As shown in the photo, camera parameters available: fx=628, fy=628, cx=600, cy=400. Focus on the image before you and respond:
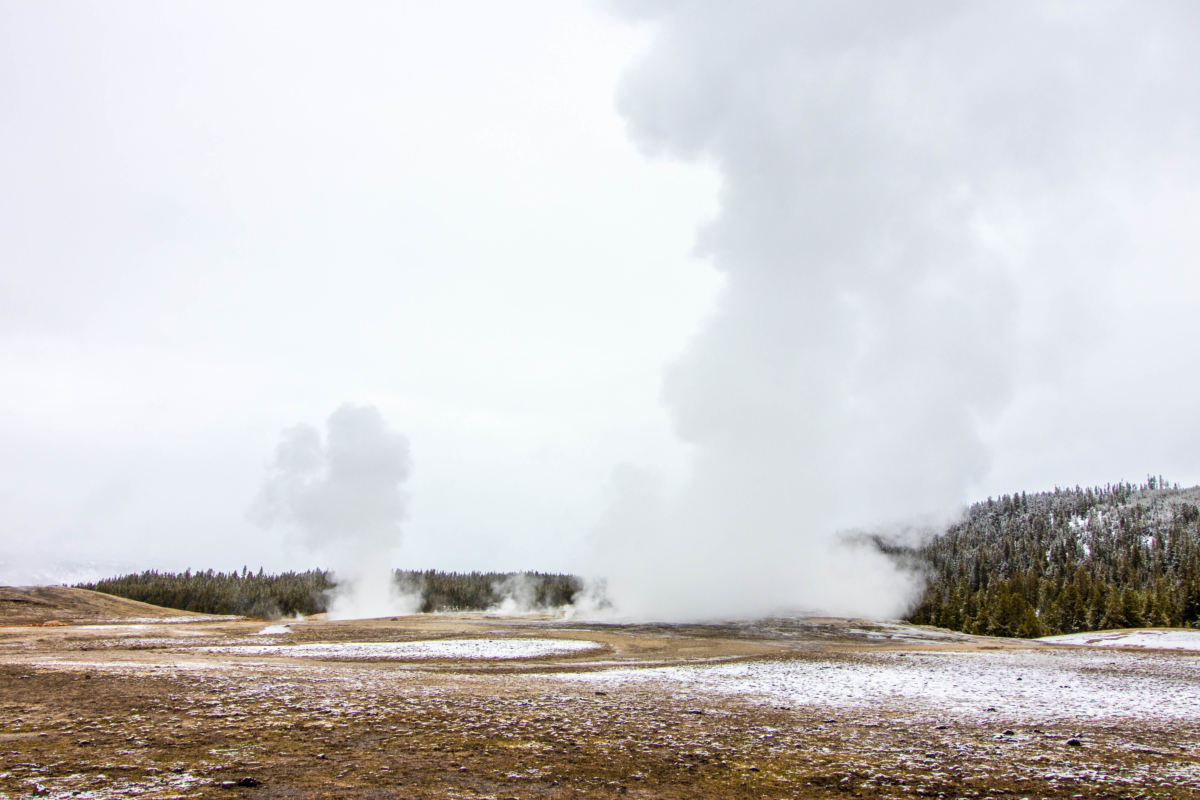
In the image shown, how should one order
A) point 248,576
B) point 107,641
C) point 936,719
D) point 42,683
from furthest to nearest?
Answer: point 248,576
point 107,641
point 42,683
point 936,719

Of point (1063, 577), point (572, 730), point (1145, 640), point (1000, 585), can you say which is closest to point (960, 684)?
point (572, 730)

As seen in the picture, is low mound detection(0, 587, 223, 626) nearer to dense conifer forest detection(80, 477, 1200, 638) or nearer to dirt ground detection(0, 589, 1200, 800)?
dense conifer forest detection(80, 477, 1200, 638)

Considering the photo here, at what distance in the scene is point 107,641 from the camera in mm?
42156

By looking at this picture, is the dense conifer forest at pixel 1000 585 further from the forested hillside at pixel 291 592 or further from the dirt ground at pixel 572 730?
the dirt ground at pixel 572 730

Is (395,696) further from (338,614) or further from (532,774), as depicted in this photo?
(338,614)

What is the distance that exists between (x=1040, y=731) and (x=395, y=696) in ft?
59.0

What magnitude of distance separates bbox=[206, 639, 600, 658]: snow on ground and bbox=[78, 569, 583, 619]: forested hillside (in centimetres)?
7750

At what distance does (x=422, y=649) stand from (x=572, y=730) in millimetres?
26117

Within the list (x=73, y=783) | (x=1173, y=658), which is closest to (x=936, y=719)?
(x=73, y=783)

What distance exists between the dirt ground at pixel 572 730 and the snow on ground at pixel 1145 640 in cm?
2266

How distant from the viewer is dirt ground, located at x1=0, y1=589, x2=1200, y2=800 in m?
10.8

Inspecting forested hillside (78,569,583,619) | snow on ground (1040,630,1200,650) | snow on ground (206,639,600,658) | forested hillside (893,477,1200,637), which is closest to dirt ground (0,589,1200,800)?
snow on ground (206,639,600,658)

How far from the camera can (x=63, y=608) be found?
8394 cm

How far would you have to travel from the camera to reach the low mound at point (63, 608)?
245 feet
